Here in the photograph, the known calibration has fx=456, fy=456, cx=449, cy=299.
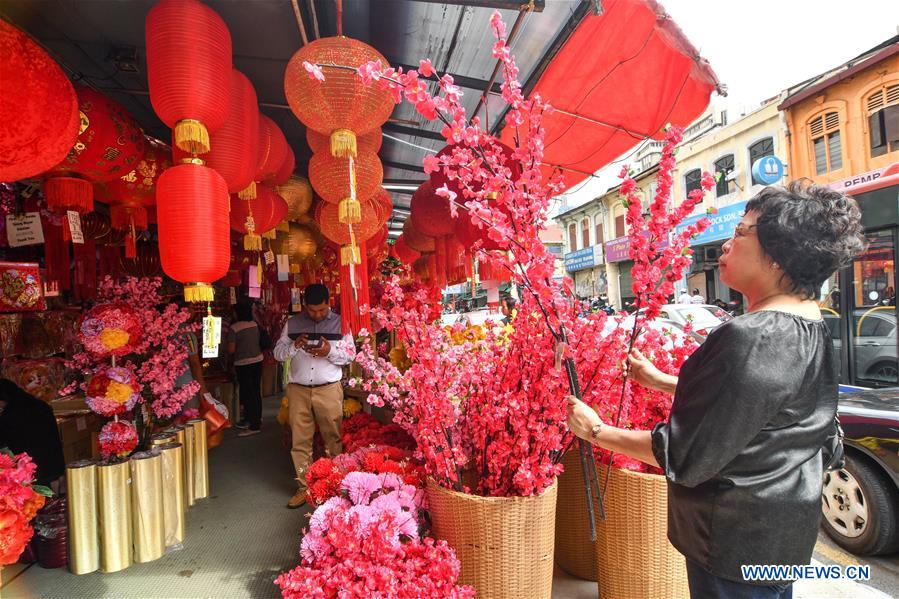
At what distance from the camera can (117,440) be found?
8.14 feet

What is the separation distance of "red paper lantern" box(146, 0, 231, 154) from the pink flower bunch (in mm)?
1669

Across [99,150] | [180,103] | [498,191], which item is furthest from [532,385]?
[99,150]

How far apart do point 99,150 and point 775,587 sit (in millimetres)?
3074

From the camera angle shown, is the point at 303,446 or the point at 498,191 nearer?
the point at 498,191

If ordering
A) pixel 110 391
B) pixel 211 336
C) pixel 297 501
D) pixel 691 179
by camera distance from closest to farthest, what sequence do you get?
pixel 211 336
pixel 110 391
pixel 297 501
pixel 691 179

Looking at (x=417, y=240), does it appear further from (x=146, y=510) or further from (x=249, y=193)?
(x=146, y=510)

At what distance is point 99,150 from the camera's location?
2.20 meters

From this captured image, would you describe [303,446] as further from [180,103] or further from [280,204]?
[180,103]

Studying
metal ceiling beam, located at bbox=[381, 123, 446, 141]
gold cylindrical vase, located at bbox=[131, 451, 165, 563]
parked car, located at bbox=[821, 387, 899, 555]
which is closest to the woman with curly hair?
parked car, located at bbox=[821, 387, 899, 555]

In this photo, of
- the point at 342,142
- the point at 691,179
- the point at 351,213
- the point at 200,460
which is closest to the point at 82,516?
the point at 200,460

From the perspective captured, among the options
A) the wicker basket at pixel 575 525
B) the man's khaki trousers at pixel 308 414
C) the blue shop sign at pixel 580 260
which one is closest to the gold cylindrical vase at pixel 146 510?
the man's khaki trousers at pixel 308 414

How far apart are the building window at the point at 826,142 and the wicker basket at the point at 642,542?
14.2 m

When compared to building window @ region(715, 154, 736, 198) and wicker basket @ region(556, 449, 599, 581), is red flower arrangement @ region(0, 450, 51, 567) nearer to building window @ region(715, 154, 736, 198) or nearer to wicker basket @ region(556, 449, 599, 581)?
wicker basket @ region(556, 449, 599, 581)

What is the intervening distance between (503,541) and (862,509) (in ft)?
8.39
